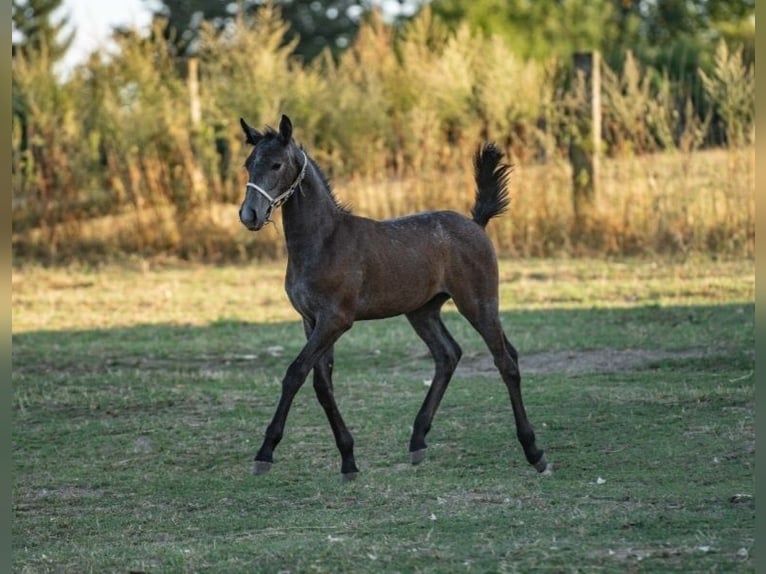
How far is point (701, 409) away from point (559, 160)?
9.63 meters

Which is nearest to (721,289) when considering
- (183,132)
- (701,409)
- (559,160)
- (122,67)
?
(559,160)

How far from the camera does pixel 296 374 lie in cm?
786

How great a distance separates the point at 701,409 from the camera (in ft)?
31.2

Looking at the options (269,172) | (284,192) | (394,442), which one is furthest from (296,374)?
(394,442)

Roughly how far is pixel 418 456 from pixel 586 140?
11.1m

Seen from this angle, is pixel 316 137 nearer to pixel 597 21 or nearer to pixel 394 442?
pixel 394 442

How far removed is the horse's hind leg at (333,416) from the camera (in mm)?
8102

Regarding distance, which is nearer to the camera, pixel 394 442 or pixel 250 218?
pixel 250 218

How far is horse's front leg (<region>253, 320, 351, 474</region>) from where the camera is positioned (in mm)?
7863

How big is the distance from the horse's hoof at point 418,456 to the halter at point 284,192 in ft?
5.71

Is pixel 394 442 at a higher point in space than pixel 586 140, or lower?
lower

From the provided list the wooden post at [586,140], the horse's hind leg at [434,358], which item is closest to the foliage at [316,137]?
the wooden post at [586,140]

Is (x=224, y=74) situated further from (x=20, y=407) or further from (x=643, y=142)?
(x=20, y=407)

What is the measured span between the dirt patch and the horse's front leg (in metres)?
3.82
